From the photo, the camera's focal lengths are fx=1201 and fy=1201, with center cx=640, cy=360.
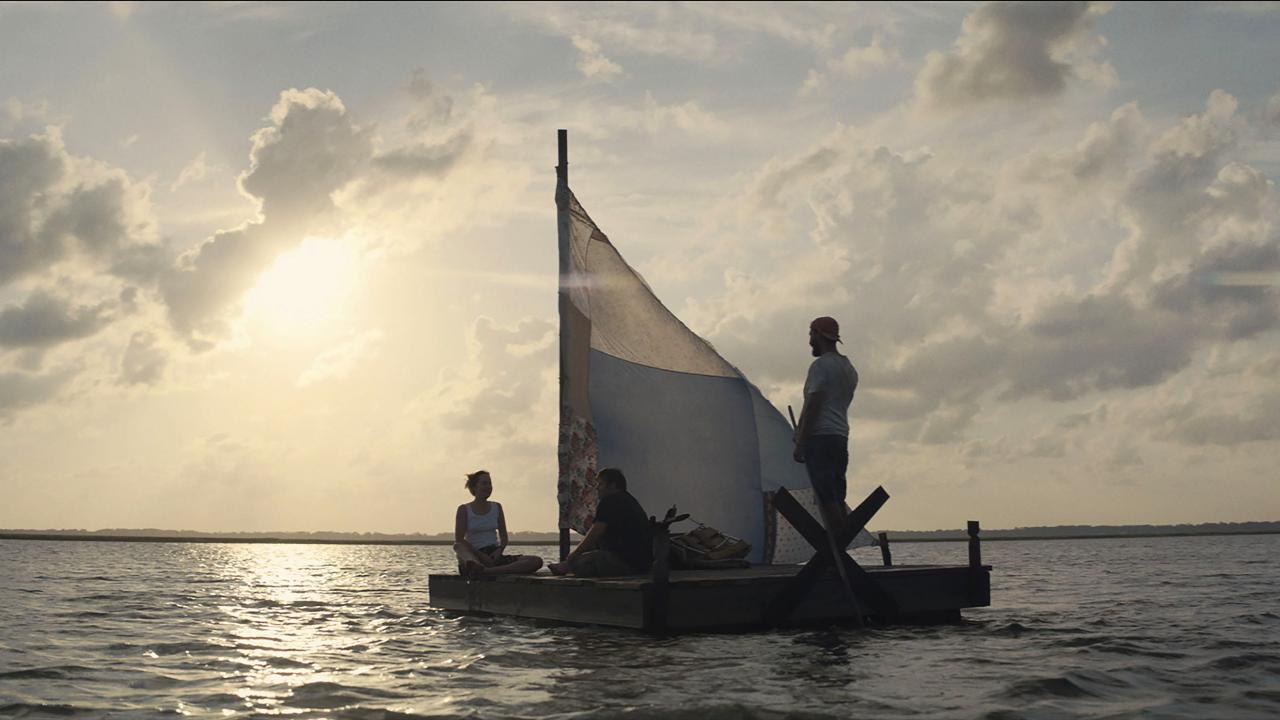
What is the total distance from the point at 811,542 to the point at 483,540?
190 inches

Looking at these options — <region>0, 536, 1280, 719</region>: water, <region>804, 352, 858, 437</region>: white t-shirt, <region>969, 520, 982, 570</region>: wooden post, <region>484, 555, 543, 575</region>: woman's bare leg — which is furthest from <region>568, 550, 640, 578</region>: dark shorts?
<region>969, 520, 982, 570</region>: wooden post

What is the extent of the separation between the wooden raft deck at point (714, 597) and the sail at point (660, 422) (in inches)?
44.3

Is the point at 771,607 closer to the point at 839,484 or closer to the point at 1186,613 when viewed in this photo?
the point at 839,484

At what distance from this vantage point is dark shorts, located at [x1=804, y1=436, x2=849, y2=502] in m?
13.3

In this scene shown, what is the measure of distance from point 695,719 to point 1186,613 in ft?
42.1

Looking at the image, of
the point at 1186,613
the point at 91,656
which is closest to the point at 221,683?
the point at 91,656

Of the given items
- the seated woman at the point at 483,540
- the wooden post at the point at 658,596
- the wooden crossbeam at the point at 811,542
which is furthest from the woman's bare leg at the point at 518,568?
the wooden crossbeam at the point at 811,542

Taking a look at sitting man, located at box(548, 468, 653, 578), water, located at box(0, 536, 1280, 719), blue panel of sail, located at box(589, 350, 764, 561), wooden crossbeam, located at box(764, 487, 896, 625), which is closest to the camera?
water, located at box(0, 536, 1280, 719)

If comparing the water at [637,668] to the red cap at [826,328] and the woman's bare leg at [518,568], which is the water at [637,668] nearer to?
the woman's bare leg at [518,568]

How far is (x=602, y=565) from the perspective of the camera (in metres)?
14.6

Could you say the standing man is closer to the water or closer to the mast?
the water

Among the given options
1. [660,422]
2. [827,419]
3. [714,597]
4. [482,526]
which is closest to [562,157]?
[660,422]

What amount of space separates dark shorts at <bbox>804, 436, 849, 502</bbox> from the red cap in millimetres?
1162

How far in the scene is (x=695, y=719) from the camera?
27.1 ft
